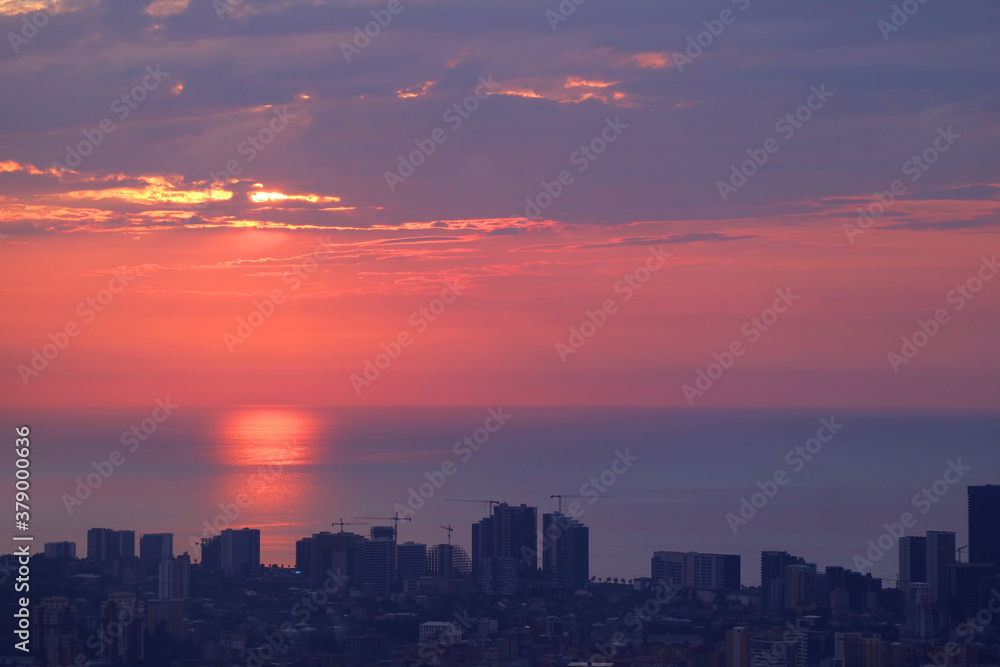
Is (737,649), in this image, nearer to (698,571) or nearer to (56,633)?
(56,633)

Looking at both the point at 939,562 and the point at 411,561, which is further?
the point at 411,561

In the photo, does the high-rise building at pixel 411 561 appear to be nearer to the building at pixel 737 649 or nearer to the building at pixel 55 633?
the building at pixel 55 633

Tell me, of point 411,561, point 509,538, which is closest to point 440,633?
point 411,561

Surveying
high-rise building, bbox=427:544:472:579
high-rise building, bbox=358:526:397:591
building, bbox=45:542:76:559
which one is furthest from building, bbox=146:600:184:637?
high-rise building, bbox=427:544:472:579

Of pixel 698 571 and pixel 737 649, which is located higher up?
pixel 698 571

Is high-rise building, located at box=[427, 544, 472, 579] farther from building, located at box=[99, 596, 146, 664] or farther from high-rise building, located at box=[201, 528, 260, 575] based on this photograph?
building, located at box=[99, 596, 146, 664]

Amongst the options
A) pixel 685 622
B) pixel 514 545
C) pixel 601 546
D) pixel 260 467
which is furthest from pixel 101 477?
pixel 685 622

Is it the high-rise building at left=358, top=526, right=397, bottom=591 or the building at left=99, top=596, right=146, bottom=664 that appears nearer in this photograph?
the building at left=99, top=596, right=146, bottom=664

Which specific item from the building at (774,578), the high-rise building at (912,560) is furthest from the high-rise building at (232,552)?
the high-rise building at (912,560)
